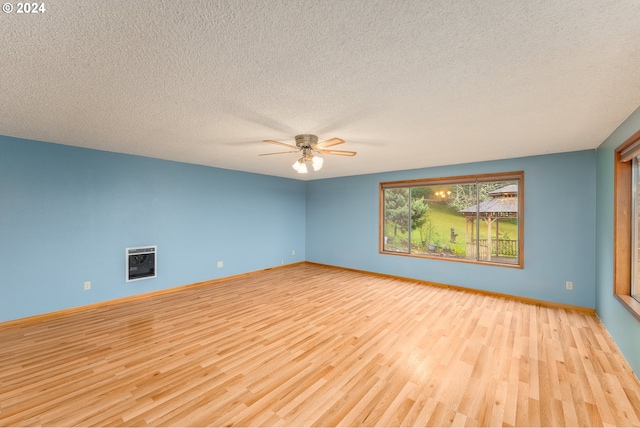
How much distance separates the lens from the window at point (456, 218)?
170 inches

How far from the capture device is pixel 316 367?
2252 mm

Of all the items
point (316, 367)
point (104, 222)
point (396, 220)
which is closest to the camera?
point (316, 367)

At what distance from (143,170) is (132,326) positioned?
2449 millimetres

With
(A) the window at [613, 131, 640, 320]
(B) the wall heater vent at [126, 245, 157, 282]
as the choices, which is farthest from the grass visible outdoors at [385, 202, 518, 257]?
(B) the wall heater vent at [126, 245, 157, 282]

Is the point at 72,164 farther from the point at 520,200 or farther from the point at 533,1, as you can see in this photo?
the point at 520,200

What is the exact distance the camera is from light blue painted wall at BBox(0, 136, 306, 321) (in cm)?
320

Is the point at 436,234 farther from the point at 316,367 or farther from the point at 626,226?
the point at 316,367

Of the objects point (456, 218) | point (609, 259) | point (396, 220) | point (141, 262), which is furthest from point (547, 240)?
point (141, 262)

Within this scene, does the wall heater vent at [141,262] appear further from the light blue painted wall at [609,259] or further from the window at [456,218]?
the light blue painted wall at [609,259]

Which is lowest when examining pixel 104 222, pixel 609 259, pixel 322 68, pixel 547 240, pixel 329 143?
pixel 609 259

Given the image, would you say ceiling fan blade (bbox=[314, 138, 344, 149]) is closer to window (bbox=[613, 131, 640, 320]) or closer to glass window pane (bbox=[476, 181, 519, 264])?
window (bbox=[613, 131, 640, 320])

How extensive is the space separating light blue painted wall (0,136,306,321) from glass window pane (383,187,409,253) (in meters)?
2.93

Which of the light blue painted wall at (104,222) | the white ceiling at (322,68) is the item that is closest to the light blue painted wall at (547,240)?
the white ceiling at (322,68)

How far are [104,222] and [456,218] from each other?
6.06m
